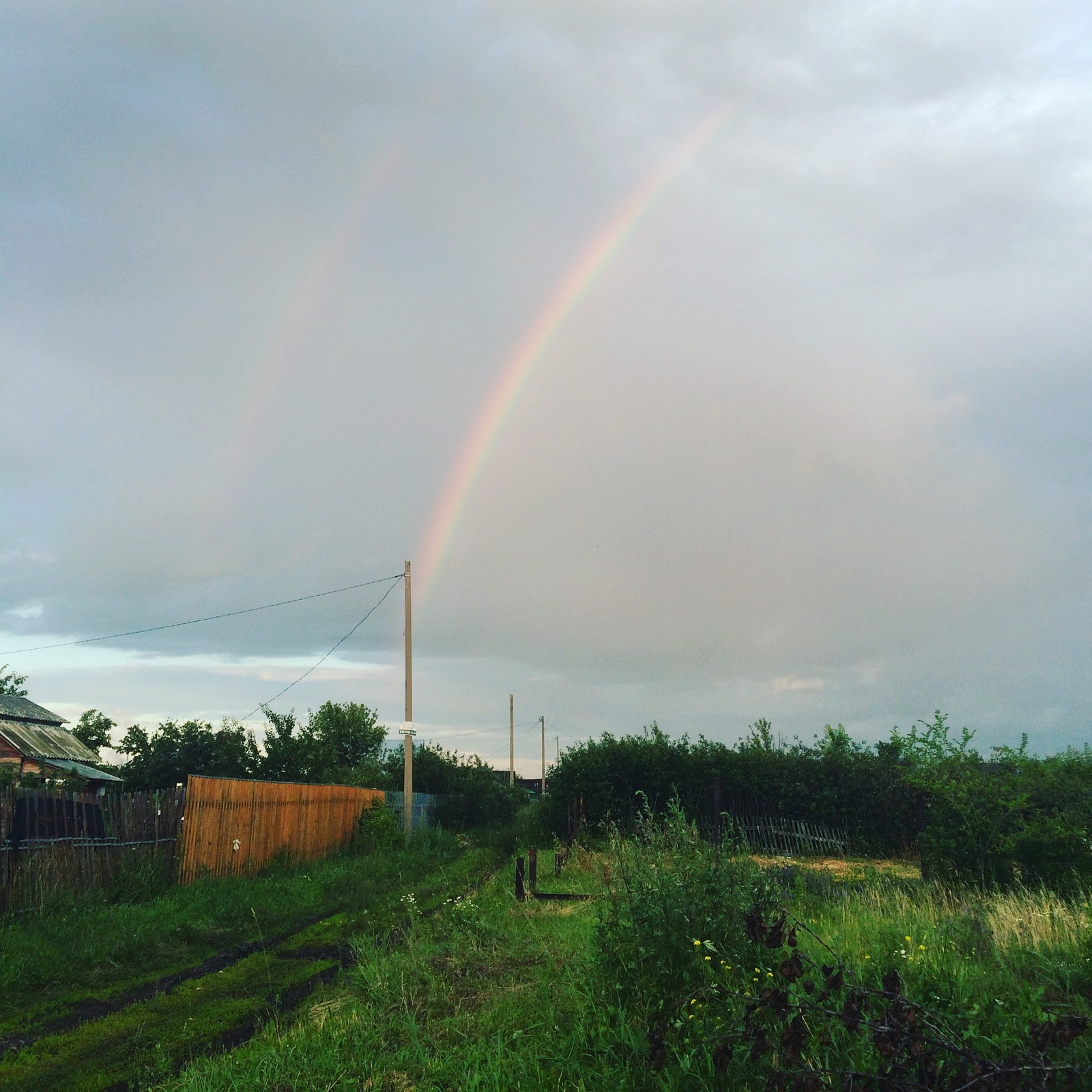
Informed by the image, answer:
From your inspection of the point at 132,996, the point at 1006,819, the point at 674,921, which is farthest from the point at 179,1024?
the point at 1006,819

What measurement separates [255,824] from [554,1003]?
12.0m

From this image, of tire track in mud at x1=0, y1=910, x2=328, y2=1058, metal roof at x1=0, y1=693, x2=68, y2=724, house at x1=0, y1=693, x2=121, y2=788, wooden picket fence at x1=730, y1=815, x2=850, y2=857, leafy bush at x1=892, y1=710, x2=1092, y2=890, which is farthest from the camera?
metal roof at x1=0, y1=693, x2=68, y2=724

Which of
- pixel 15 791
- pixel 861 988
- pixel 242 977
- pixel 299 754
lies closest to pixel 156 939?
pixel 242 977

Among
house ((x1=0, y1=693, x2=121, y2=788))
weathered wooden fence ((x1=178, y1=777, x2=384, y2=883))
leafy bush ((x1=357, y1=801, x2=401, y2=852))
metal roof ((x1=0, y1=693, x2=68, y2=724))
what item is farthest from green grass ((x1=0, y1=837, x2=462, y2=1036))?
metal roof ((x1=0, y1=693, x2=68, y2=724))

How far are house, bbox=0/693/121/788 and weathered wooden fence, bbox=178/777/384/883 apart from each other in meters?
9.08

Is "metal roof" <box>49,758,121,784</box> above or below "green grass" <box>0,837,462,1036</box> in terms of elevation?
above

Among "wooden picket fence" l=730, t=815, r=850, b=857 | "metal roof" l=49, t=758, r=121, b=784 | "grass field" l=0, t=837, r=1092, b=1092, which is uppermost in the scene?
"metal roof" l=49, t=758, r=121, b=784

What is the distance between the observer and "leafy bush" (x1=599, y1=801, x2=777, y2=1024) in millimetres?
5785

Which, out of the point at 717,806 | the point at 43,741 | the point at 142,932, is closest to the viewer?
the point at 142,932

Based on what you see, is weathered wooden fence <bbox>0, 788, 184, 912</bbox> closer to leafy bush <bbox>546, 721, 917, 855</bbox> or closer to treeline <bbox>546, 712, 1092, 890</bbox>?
treeline <bbox>546, 712, 1092, 890</bbox>

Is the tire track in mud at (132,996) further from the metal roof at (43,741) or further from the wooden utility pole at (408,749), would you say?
the metal roof at (43,741)

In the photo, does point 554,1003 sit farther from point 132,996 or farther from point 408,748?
point 408,748

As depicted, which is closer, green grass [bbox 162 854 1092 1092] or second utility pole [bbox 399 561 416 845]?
green grass [bbox 162 854 1092 1092]

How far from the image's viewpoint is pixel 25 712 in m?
34.5
